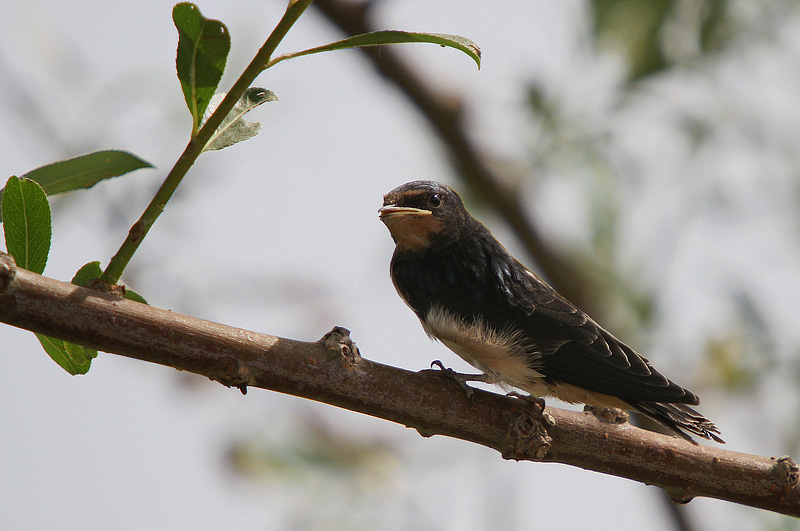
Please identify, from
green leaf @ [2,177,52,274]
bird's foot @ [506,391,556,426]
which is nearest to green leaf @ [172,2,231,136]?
green leaf @ [2,177,52,274]

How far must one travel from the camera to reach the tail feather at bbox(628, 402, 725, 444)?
8.29 ft

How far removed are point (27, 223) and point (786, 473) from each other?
78.9 inches

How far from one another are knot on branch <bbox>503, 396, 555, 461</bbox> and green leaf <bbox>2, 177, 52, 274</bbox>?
119cm

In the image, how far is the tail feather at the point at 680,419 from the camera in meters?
2.53

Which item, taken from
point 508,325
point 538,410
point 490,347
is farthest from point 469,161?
point 538,410

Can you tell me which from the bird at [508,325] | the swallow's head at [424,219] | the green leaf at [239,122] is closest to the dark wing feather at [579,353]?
the bird at [508,325]

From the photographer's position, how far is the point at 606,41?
4098mm

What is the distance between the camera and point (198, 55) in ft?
4.90

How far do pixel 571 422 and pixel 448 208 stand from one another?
0.96 metres

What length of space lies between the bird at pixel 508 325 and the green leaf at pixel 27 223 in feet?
4.28

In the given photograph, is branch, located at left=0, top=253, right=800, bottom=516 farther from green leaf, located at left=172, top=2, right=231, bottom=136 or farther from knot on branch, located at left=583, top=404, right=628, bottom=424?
green leaf, located at left=172, top=2, right=231, bottom=136

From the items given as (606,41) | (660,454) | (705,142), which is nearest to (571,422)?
(660,454)

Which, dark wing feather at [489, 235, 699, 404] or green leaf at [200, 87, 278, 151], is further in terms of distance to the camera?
dark wing feather at [489, 235, 699, 404]

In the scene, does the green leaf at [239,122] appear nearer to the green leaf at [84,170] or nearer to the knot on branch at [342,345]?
the green leaf at [84,170]
